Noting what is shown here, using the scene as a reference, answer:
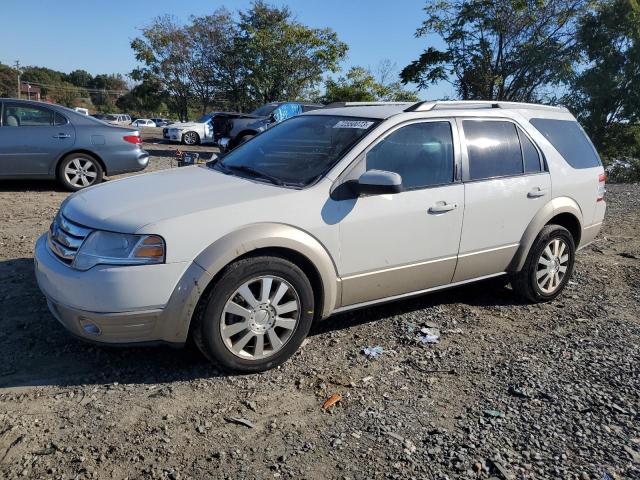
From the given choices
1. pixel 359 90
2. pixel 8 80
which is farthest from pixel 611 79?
pixel 8 80

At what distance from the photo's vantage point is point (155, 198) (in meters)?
3.51

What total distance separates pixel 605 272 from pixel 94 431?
5436 millimetres

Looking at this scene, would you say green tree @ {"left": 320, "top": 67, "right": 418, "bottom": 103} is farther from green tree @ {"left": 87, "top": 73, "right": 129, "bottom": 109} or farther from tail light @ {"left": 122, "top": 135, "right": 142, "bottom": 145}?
green tree @ {"left": 87, "top": 73, "right": 129, "bottom": 109}

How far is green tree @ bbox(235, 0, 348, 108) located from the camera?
31.5 m

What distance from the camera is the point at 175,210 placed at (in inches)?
130

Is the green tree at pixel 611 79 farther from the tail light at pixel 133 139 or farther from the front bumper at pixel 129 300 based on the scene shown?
the front bumper at pixel 129 300

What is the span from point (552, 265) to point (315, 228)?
2.59m

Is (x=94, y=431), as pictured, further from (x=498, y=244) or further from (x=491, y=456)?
(x=498, y=244)

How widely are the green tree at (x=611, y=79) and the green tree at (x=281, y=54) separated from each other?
54.3ft

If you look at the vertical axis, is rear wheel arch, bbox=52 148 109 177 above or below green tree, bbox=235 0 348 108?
below

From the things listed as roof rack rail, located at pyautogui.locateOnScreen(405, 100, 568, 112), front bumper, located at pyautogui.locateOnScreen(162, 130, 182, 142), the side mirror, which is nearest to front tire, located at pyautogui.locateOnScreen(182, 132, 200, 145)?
front bumper, located at pyautogui.locateOnScreen(162, 130, 182, 142)

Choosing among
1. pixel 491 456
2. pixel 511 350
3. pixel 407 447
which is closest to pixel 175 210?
pixel 407 447

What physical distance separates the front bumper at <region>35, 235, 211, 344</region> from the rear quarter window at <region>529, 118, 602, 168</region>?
3.46m

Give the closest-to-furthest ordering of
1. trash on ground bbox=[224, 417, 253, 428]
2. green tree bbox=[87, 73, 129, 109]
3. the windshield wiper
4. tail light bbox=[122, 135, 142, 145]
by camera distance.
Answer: trash on ground bbox=[224, 417, 253, 428]
the windshield wiper
tail light bbox=[122, 135, 142, 145]
green tree bbox=[87, 73, 129, 109]
